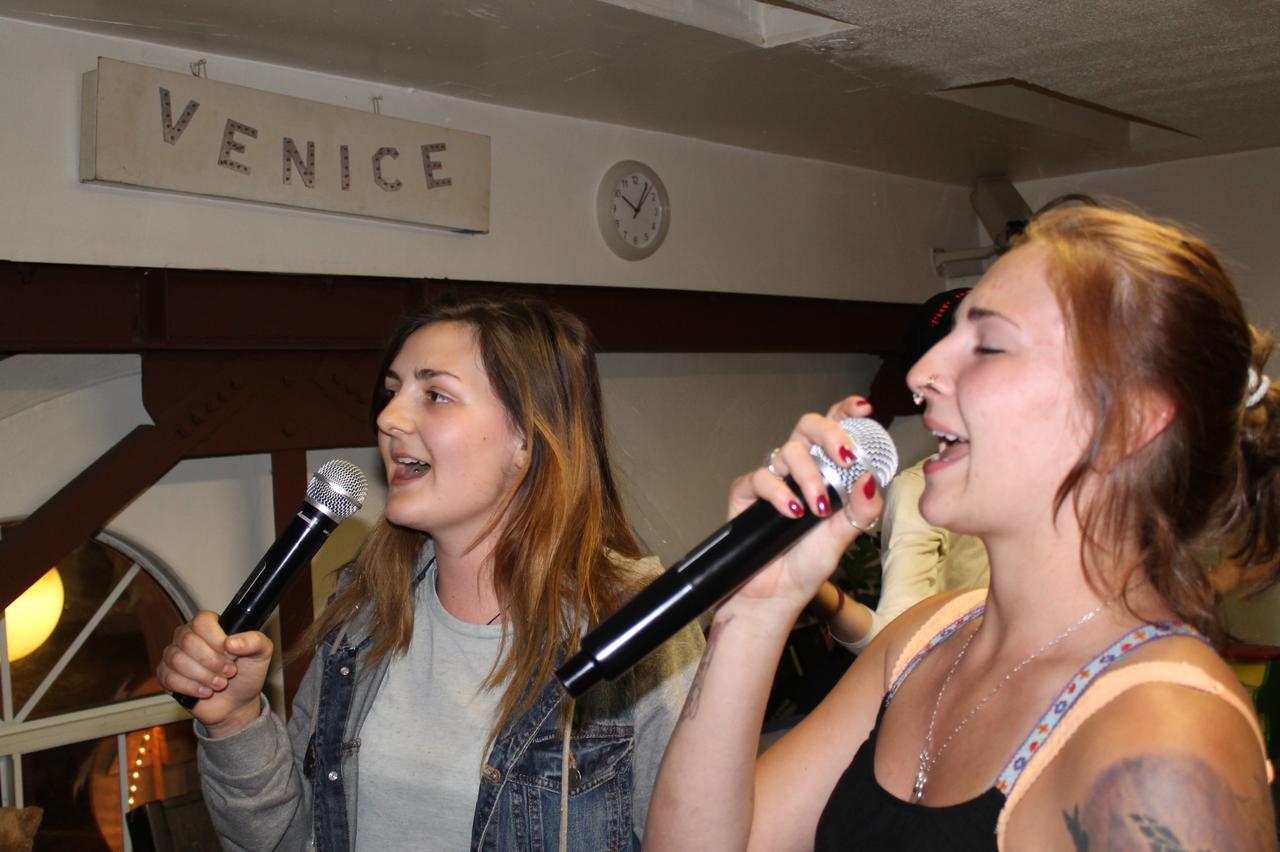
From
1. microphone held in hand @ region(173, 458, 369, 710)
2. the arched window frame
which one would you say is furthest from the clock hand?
microphone held in hand @ region(173, 458, 369, 710)

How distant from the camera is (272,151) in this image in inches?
154

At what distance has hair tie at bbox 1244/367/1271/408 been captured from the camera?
1312mm

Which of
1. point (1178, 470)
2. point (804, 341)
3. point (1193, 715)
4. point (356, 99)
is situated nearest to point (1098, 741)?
point (1193, 715)

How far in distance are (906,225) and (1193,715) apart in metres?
6.20

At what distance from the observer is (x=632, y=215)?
523 centimetres

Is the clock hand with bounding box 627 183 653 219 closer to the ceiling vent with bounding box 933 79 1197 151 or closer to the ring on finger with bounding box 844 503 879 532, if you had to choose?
the ceiling vent with bounding box 933 79 1197 151

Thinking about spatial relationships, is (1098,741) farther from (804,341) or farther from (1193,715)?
(804,341)

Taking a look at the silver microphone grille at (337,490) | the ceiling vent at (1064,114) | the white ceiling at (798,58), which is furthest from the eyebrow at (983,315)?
the ceiling vent at (1064,114)

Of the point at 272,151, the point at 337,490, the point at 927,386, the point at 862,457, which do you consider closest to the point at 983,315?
the point at 927,386

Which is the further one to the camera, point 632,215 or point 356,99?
point 632,215

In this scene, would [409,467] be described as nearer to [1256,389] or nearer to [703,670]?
[703,670]

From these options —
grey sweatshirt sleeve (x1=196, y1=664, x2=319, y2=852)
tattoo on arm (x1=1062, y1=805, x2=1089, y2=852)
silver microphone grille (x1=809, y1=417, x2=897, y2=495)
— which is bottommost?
grey sweatshirt sleeve (x1=196, y1=664, x2=319, y2=852)

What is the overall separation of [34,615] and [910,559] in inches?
129

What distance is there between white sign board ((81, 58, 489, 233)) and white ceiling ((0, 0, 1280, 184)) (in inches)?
7.0
